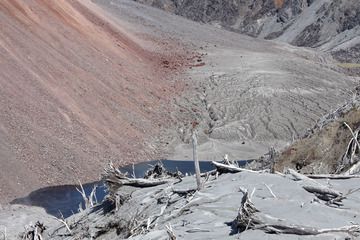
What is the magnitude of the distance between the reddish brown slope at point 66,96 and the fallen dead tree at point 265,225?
554 inches

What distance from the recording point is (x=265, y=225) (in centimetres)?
655

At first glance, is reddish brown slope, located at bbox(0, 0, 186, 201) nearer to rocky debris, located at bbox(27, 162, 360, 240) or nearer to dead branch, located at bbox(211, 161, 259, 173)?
rocky debris, located at bbox(27, 162, 360, 240)

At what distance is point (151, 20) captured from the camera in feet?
184

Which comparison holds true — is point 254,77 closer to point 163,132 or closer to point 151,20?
point 163,132

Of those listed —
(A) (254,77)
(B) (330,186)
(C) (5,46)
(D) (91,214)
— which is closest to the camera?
(B) (330,186)

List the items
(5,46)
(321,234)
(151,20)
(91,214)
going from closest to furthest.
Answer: (321,234), (91,214), (5,46), (151,20)

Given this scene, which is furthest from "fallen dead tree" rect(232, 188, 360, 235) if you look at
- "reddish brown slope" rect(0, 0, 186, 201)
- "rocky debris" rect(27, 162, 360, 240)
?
"reddish brown slope" rect(0, 0, 186, 201)

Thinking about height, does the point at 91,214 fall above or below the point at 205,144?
above

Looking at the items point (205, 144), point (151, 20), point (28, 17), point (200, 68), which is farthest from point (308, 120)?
point (151, 20)

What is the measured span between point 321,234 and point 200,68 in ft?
120

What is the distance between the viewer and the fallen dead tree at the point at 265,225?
6.25 metres

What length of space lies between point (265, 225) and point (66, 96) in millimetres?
23283

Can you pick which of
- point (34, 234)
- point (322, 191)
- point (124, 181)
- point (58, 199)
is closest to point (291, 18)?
point (58, 199)

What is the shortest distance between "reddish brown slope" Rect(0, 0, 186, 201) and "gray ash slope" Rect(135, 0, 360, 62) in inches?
1277
